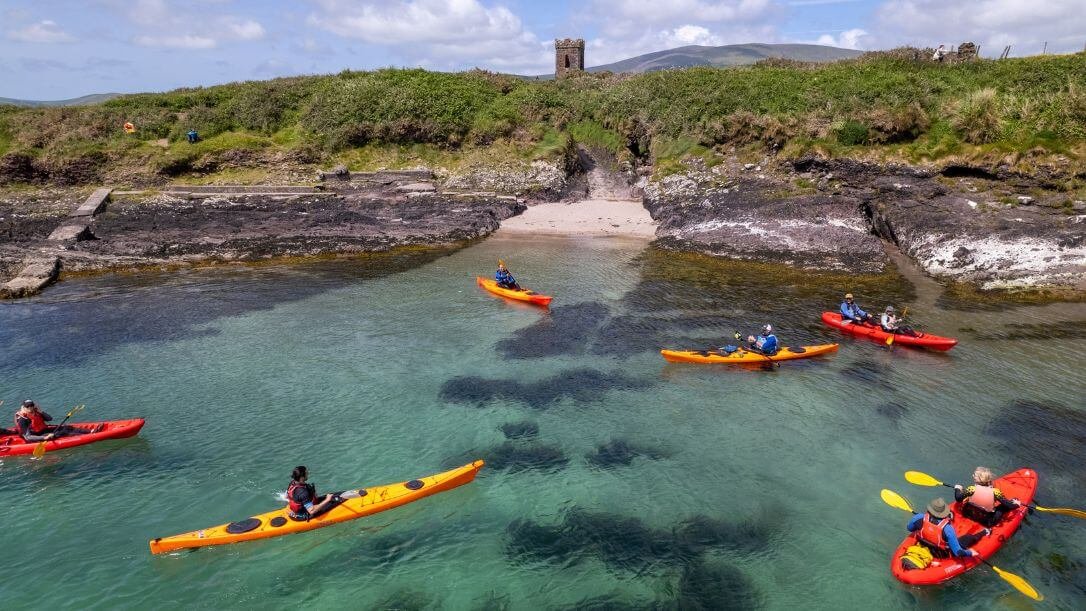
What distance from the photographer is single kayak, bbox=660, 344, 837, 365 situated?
19.1m

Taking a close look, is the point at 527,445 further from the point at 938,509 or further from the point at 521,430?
the point at 938,509

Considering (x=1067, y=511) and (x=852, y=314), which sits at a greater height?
(x=852, y=314)

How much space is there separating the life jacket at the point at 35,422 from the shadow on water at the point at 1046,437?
2369cm

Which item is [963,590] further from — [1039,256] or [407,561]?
[1039,256]

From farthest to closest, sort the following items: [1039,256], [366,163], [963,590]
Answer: [366,163]
[1039,256]
[963,590]

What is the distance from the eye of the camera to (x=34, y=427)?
14422mm

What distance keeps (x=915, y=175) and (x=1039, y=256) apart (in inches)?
351

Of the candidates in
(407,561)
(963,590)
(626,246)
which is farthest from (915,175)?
(407,561)

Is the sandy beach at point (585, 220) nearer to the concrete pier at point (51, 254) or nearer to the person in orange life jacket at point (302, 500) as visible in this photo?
the concrete pier at point (51, 254)

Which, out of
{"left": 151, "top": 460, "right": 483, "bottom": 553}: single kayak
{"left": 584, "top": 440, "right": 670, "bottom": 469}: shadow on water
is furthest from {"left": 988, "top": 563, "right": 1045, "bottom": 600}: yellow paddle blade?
{"left": 151, "top": 460, "right": 483, "bottom": 553}: single kayak

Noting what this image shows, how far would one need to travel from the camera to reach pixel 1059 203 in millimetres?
28094

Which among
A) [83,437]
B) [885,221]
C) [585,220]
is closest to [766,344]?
[885,221]

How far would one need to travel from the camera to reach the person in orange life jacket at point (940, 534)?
1048 centimetres

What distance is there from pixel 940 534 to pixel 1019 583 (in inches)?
51.9
